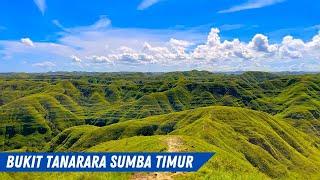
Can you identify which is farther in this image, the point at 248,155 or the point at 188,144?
the point at 248,155

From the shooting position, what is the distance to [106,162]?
1624 inches

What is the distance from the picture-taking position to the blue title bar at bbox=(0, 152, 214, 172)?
135 feet

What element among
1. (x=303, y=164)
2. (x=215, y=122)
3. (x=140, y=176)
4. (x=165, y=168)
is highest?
(x=165, y=168)

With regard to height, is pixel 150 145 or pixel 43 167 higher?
pixel 43 167

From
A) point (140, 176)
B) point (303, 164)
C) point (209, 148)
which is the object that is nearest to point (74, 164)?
point (140, 176)

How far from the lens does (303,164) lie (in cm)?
19188

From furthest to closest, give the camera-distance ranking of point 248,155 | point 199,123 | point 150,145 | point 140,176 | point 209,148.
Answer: point 199,123, point 248,155, point 209,148, point 150,145, point 140,176

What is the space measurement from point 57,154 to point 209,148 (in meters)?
80.5

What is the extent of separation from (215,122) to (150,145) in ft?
334

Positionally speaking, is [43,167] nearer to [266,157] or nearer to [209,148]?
[209,148]

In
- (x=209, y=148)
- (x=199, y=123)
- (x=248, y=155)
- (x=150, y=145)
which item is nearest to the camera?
(x=150, y=145)

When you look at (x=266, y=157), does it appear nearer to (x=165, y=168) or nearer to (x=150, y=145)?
(x=150, y=145)

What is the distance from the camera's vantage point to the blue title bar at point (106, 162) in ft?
135

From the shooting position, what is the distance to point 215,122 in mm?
193875
